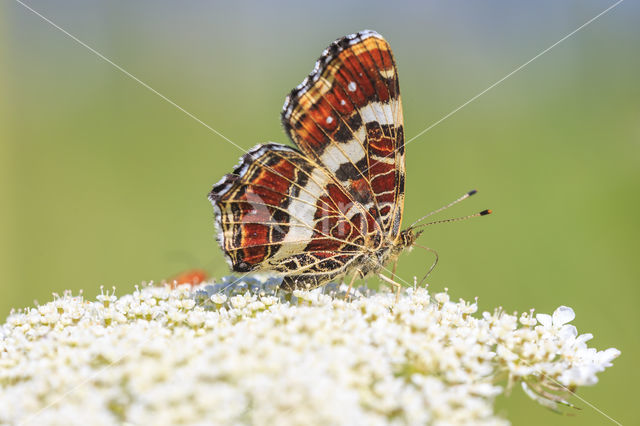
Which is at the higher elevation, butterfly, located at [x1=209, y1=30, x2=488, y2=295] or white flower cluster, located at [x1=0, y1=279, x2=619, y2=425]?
butterfly, located at [x1=209, y1=30, x2=488, y2=295]

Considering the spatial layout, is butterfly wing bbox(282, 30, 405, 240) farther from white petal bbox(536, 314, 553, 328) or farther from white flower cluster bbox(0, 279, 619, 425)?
white petal bbox(536, 314, 553, 328)

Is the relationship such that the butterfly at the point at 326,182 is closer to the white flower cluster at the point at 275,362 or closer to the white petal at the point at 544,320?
the white flower cluster at the point at 275,362

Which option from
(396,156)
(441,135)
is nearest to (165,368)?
(396,156)

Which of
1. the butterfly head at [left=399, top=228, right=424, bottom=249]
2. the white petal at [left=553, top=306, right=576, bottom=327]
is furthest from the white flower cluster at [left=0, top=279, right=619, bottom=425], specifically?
the butterfly head at [left=399, top=228, right=424, bottom=249]

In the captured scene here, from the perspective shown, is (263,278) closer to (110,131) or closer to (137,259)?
(137,259)

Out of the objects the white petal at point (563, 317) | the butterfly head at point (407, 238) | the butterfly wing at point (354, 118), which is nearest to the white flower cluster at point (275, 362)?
the white petal at point (563, 317)

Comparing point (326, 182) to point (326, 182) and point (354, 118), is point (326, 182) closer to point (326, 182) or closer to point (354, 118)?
point (326, 182)

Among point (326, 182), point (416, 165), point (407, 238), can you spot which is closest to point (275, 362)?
point (326, 182)

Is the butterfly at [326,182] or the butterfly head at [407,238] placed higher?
the butterfly at [326,182]
